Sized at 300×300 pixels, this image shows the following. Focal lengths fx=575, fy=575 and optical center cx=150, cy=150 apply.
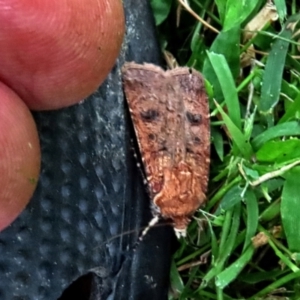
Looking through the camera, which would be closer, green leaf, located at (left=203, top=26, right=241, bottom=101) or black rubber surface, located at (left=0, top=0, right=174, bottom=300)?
black rubber surface, located at (left=0, top=0, right=174, bottom=300)

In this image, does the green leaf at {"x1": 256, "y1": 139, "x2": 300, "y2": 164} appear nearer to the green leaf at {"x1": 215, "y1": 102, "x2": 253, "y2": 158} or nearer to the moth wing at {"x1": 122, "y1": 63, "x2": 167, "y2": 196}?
the green leaf at {"x1": 215, "y1": 102, "x2": 253, "y2": 158}

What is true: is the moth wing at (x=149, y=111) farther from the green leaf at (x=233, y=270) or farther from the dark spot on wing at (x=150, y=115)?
the green leaf at (x=233, y=270)

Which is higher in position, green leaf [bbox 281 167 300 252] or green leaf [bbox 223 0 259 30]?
green leaf [bbox 223 0 259 30]

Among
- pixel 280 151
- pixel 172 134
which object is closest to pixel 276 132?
pixel 280 151

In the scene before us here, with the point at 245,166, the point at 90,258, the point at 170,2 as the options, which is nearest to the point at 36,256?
the point at 90,258

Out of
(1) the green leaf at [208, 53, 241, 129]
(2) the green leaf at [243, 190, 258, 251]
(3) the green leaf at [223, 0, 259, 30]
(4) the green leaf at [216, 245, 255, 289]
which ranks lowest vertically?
(4) the green leaf at [216, 245, 255, 289]

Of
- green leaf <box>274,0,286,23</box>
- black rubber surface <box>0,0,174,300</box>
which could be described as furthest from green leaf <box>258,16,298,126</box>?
black rubber surface <box>0,0,174,300</box>
